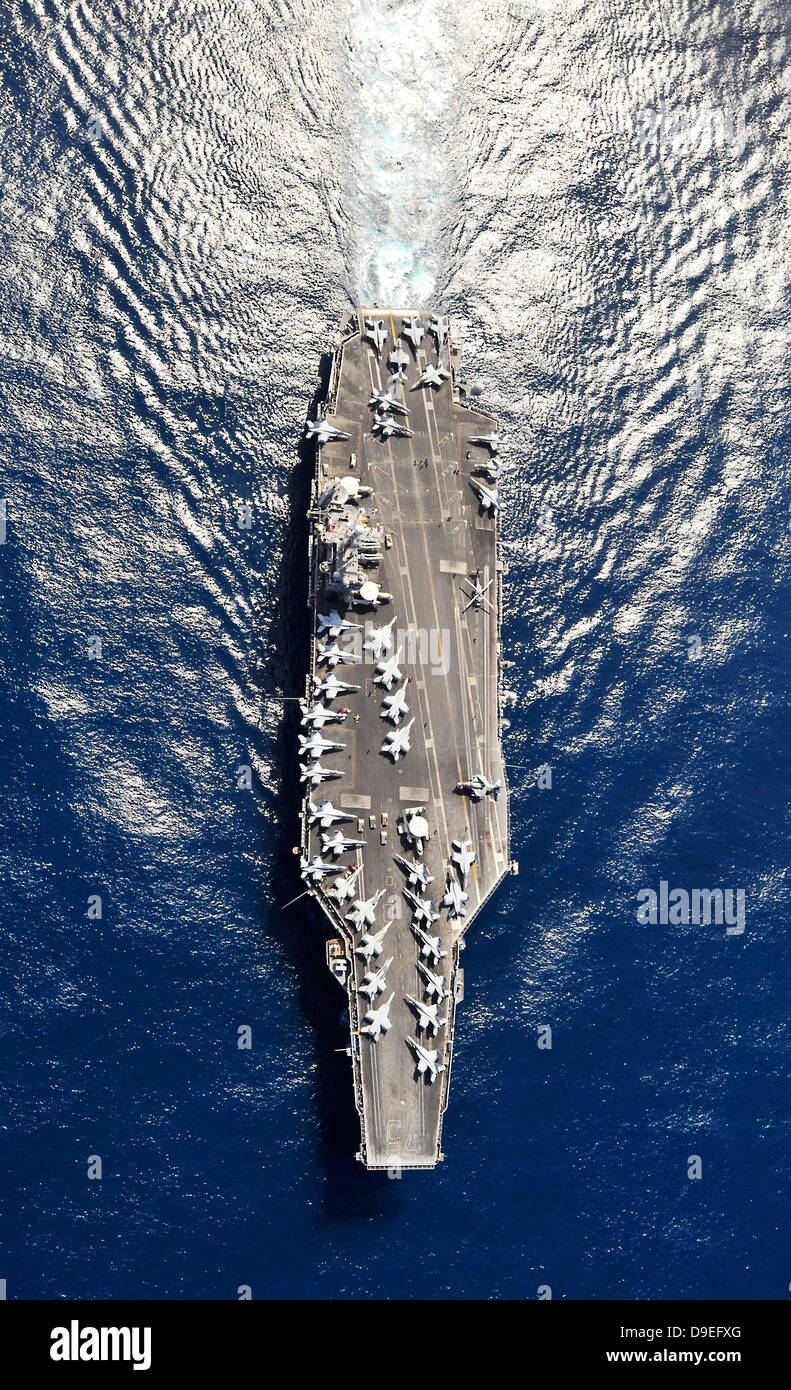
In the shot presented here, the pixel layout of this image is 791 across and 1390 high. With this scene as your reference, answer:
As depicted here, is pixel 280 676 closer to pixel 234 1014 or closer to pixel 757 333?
pixel 234 1014

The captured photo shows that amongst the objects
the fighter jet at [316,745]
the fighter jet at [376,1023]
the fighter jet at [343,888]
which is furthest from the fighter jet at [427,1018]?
the fighter jet at [316,745]

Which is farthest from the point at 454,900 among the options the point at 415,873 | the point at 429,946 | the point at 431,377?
the point at 431,377

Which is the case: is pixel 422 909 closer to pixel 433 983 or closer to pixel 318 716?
pixel 433 983

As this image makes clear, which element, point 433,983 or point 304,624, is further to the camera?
point 304,624

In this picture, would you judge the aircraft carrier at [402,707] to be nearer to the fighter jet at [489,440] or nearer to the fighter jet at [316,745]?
the fighter jet at [316,745]

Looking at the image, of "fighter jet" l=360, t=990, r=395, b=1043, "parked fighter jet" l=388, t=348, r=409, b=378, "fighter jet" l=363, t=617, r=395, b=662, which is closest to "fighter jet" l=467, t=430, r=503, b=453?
"parked fighter jet" l=388, t=348, r=409, b=378

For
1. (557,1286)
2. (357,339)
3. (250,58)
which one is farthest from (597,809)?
(250,58)

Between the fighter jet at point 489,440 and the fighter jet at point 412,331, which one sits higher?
the fighter jet at point 412,331
